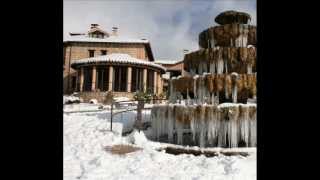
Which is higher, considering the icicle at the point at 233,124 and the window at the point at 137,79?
the window at the point at 137,79

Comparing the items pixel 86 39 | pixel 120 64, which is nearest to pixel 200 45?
pixel 120 64

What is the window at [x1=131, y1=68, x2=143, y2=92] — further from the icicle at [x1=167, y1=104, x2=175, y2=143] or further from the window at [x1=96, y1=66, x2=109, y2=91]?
the icicle at [x1=167, y1=104, x2=175, y2=143]

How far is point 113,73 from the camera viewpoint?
33.3 meters

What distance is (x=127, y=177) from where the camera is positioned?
6.65 meters

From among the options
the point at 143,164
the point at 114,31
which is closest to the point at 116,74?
the point at 114,31

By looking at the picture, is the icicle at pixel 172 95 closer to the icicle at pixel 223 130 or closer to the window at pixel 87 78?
the icicle at pixel 223 130

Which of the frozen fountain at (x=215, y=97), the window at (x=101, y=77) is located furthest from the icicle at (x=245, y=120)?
the window at (x=101, y=77)

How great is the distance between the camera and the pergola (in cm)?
3275

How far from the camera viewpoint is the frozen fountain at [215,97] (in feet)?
33.3

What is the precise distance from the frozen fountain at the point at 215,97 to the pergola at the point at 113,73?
1977 centimetres

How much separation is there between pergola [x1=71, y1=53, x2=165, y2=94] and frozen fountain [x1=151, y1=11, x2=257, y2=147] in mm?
19770
